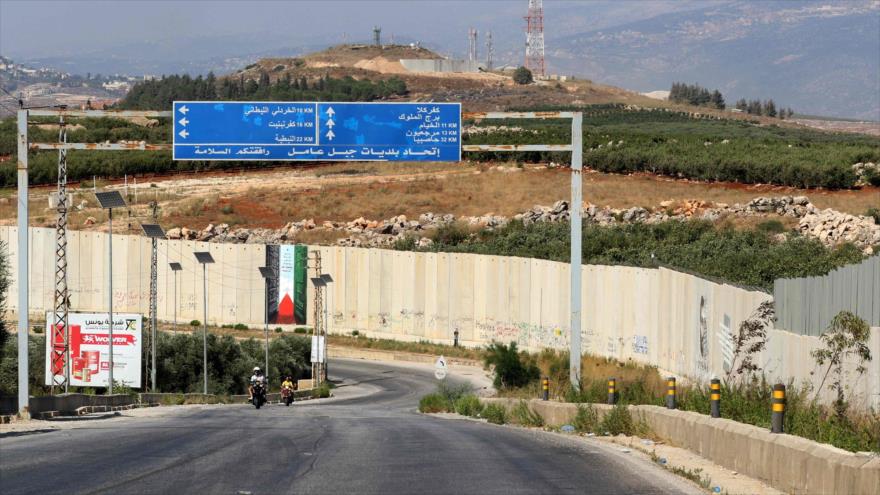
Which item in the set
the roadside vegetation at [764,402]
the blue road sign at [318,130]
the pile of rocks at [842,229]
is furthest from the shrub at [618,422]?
the pile of rocks at [842,229]

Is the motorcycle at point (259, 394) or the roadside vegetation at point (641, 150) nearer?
the motorcycle at point (259, 394)

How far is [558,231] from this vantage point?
74312 mm

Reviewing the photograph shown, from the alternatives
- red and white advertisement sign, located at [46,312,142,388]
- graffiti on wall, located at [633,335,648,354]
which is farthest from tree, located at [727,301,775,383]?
red and white advertisement sign, located at [46,312,142,388]

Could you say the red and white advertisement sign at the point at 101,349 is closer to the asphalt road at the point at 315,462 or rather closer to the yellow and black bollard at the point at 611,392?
the asphalt road at the point at 315,462

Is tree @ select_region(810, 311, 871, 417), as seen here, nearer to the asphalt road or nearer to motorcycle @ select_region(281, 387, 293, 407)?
the asphalt road

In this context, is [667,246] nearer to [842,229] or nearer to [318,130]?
[842,229]

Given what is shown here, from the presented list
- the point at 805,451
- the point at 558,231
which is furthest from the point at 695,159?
the point at 805,451

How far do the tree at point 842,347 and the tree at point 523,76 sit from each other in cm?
17466

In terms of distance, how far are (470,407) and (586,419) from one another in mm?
10284

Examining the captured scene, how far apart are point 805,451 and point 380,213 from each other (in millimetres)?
75263

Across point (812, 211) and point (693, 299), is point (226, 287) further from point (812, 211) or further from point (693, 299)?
point (693, 299)

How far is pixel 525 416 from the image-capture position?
28203 mm

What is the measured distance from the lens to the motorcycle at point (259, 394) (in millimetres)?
40406

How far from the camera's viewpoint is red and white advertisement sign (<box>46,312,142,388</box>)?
152 feet
